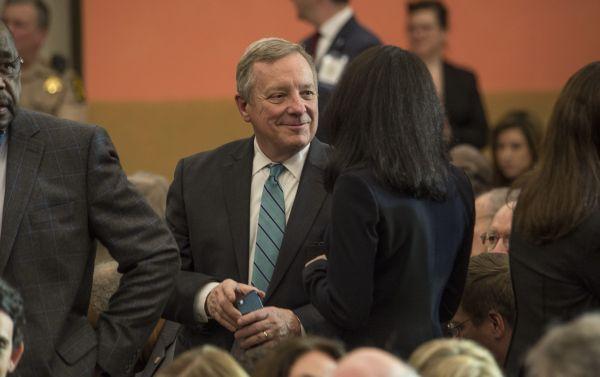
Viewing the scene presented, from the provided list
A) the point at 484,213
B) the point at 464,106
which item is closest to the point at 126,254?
the point at 484,213

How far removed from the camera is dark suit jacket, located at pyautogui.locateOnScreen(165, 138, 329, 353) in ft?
11.4

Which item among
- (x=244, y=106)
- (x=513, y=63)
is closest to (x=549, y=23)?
(x=513, y=63)

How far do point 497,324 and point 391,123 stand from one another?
32.5 inches

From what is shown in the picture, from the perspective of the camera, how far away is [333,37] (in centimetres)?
570

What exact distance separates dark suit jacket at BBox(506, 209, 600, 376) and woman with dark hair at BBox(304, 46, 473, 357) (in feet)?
0.65

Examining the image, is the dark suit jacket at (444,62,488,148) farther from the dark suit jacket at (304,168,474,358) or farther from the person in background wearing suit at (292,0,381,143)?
the dark suit jacket at (304,168,474,358)

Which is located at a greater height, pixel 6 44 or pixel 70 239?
pixel 6 44

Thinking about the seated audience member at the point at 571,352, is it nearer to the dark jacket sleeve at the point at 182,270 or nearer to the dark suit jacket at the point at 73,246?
the dark suit jacket at the point at 73,246

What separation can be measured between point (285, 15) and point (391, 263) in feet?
17.9

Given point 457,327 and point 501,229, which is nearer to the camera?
point 457,327

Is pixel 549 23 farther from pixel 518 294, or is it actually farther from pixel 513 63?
pixel 518 294

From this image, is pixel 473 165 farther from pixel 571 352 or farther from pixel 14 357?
pixel 571 352

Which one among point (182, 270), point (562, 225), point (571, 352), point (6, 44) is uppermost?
point (6, 44)

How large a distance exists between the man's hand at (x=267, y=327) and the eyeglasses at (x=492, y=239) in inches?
42.0
